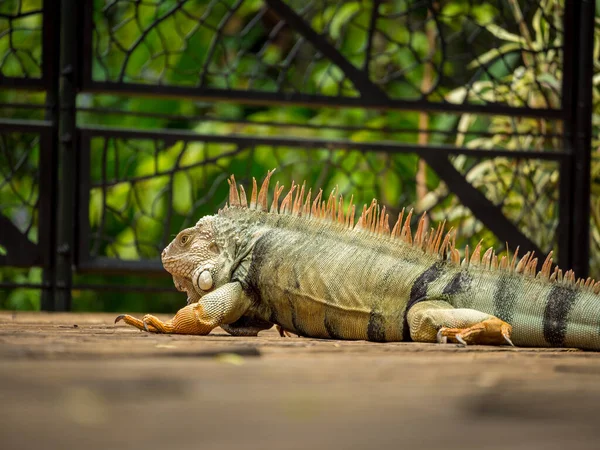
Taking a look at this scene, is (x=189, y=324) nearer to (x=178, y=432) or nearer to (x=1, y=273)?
(x=178, y=432)

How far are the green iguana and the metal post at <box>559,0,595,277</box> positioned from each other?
2.53 meters

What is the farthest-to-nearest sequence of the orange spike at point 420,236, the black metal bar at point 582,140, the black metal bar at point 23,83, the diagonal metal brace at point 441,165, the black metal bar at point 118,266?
the black metal bar at point 582,140, the diagonal metal brace at point 441,165, the black metal bar at point 118,266, the black metal bar at point 23,83, the orange spike at point 420,236

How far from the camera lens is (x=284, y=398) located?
1594 millimetres

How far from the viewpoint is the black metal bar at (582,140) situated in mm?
5641

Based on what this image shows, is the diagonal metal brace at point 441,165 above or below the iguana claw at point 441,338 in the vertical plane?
above

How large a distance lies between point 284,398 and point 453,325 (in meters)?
1.48

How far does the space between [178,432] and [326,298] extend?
197 cm

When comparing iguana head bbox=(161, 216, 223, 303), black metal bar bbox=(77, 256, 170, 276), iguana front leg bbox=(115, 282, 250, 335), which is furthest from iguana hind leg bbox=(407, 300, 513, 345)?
black metal bar bbox=(77, 256, 170, 276)

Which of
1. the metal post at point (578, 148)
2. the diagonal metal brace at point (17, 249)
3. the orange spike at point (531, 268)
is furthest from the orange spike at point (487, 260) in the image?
the diagonal metal brace at point (17, 249)

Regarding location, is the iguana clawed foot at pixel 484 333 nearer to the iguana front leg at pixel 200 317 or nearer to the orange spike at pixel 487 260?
the orange spike at pixel 487 260

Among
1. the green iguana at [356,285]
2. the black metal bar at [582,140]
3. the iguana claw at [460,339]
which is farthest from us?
the black metal bar at [582,140]

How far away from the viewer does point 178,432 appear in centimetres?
127

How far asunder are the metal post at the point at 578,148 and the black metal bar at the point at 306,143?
0.13m

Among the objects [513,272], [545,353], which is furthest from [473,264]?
[545,353]
